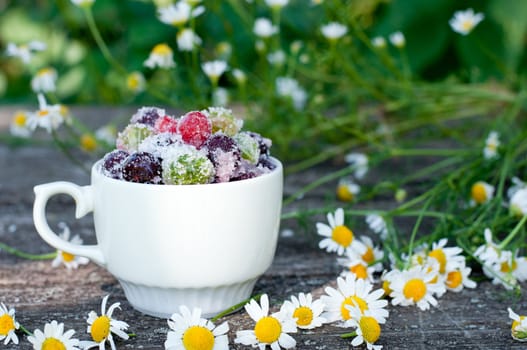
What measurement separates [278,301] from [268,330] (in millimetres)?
111

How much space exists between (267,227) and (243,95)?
50 cm

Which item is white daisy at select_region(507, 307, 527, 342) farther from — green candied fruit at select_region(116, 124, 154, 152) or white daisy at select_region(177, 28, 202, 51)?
white daisy at select_region(177, 28, 202, 51)

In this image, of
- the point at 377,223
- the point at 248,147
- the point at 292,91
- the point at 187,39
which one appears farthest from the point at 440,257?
the point at 292,91

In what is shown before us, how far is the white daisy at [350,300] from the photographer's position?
66cm

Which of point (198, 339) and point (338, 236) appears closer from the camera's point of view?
point (198, 339)

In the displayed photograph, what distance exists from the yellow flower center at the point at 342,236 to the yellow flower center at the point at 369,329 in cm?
17

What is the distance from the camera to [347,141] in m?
1.30

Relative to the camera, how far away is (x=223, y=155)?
62 cm

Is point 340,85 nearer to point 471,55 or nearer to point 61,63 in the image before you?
point 471,55

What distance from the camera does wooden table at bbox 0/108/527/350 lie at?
0.64m

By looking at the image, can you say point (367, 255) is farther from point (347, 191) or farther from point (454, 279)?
point (347, 191)

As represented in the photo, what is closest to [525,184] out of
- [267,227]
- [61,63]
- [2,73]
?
[267,227]

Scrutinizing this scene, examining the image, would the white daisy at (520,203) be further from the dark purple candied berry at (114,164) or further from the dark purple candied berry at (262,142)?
the dark purple candied berry at (114,164)

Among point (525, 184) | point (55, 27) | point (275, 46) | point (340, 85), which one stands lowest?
point (525, 184)
